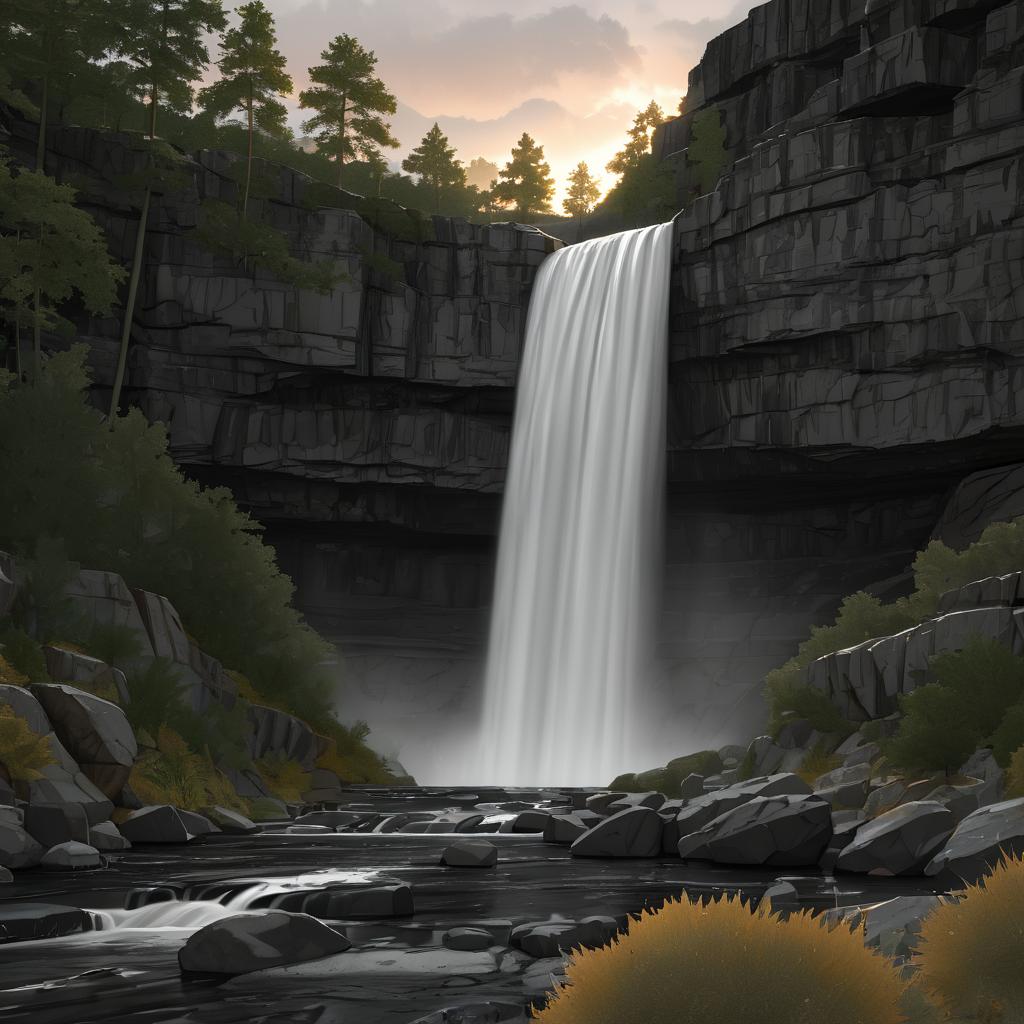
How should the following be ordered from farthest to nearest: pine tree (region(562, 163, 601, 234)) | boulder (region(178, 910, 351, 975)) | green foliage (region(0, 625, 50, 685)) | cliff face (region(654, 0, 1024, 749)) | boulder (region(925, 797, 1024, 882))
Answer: pine tree (region(562, 163, 601, 234)) → cliff face (region(654, 0, 1024, 749)) → green foliage (region(0, 625, 50, 685)) → boulder (region(925, 797, 1024, 882)) → boulder (region(178, 910, 351, 975))

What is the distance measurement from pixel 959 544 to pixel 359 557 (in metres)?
28.0

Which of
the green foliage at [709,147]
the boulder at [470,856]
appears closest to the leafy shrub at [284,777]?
the boulder at [470,856]

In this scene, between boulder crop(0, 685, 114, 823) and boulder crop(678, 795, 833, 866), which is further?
boulder crop(0, 685, 114, 823)

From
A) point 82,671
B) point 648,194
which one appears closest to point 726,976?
point 82,671

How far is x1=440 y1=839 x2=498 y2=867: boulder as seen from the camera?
16.6 meters

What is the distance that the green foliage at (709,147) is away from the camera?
5578 centimetres

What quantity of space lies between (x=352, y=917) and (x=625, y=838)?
7339 mm

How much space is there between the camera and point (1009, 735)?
17.8m

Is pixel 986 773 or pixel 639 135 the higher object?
pixel 639 135

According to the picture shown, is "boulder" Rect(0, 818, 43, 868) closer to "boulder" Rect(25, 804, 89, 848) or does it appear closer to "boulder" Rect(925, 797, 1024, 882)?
"boulder" Rect(25, 804, 89, 848)

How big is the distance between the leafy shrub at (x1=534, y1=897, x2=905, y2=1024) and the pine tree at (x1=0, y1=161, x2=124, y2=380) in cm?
3127

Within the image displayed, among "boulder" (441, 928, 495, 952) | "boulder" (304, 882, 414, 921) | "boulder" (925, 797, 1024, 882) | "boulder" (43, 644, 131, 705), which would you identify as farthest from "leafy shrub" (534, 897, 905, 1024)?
"boulder" (43, 644, 131, 705)

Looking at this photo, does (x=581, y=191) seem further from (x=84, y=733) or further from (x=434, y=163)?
(x=84, y=733)

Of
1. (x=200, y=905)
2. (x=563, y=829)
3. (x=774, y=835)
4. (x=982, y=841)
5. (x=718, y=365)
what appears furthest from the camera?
(x=718, y=365)
